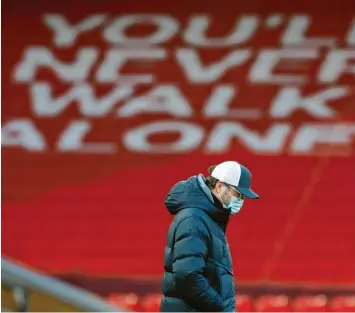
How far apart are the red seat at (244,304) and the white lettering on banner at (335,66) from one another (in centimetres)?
185

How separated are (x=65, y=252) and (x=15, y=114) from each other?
3.98 ft

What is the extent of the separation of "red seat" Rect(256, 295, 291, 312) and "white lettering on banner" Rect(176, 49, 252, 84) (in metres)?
1.81

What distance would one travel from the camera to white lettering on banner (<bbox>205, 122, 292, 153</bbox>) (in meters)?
6.93

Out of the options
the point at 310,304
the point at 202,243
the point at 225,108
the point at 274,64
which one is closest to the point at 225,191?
the point at 202,243

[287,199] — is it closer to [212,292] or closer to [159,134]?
[159,134]

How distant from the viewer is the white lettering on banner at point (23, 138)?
23.1 ft

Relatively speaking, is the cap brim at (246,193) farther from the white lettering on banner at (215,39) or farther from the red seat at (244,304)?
the white lettering on banner at (215,39)

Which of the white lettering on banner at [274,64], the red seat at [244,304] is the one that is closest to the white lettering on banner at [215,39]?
the white lettering on banner at [274,64]

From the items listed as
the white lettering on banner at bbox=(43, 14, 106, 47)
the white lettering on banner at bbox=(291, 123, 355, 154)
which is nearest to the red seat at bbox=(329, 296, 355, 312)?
the white lettering on banner at bbox=(291, 123, 355, 154)

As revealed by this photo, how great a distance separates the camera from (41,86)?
7234 millimetres

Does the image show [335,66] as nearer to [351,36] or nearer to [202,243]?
[351,36]

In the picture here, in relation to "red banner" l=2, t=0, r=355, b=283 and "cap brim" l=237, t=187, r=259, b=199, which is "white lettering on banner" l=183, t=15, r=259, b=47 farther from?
"cap brim" l=237, t=187, r=259, b=199

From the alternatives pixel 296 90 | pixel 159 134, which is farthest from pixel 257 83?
pixel 159 134

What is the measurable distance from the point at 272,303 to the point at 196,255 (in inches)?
139
